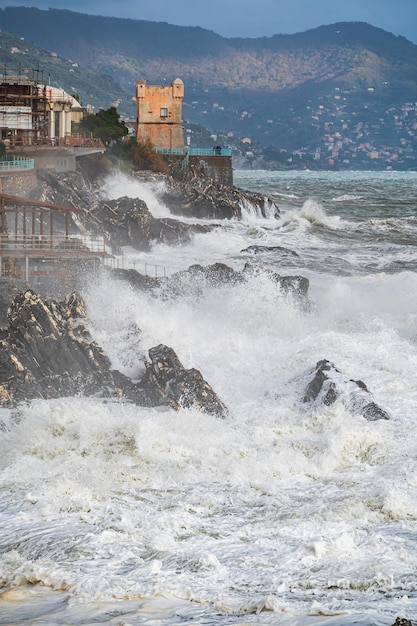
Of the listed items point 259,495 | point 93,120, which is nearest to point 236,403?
point 259,495

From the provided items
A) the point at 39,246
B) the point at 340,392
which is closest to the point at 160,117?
the point at 39,246

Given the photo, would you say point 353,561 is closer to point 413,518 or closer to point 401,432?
point 413,518

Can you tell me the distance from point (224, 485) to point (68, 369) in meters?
5.71

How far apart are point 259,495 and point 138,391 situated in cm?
521

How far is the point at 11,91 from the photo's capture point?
55.9 metres

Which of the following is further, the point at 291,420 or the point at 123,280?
the point at 123,280

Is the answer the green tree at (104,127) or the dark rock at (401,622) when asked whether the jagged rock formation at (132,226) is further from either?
the dark rock at (401,622)

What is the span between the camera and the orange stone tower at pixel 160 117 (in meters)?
74.6

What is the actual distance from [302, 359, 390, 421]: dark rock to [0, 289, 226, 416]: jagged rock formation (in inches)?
69.7

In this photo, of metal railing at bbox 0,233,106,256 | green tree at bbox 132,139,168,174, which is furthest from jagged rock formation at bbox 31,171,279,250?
metal railing at bbox 0,233,106,256

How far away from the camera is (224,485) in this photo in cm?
1415

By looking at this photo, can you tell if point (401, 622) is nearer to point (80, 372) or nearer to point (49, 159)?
point (80, 372)

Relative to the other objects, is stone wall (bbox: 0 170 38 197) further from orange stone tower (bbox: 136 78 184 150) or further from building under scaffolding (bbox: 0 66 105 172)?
orange stone tower (bbox: 136 78 184 150)

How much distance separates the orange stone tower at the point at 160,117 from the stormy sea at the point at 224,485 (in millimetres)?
50688
